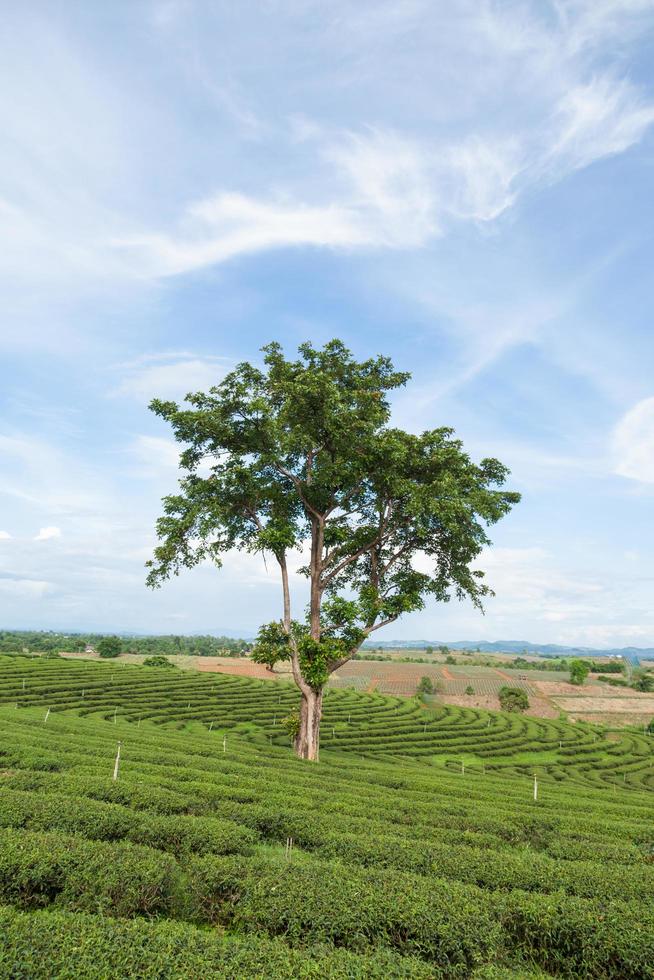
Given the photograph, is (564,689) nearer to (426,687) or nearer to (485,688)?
(485,688)

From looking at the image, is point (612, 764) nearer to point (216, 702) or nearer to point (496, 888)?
point (216, 702)

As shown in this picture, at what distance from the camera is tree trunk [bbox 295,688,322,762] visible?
2319cm

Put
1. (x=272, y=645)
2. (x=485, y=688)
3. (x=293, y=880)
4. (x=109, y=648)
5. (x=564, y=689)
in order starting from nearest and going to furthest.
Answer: (x=293, y=880), (x=272, y=645), (x=485, y=688), (x=564, y=689), (x=109, y=648)

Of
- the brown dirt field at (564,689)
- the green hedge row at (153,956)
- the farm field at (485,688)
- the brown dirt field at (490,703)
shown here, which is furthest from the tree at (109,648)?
the green hedge row at (153,956)

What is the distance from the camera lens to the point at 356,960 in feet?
18.7

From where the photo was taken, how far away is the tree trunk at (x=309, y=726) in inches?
913

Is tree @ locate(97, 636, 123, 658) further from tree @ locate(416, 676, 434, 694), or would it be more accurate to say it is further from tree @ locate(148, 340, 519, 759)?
tree @ locate(148, 340, 519, 759)

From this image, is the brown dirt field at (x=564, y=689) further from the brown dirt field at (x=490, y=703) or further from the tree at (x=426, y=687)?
the tree at (x=426, y=687)

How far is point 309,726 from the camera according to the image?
A: 2336 centimetres

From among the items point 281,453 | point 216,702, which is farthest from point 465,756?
point 281,453

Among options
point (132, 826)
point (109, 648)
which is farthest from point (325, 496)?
point (109, 648)

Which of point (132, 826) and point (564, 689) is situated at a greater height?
point (132, 826)

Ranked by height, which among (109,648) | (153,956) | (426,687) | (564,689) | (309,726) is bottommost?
(564,689)

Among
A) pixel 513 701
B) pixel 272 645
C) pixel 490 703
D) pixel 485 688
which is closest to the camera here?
pixel 272 645
